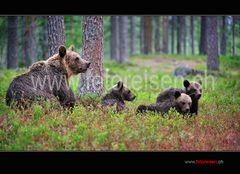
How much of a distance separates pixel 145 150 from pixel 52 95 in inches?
138

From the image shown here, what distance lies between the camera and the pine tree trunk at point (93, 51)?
41.3 ft

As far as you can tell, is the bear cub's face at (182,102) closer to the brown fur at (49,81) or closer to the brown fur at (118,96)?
the brown fur at (118,96)

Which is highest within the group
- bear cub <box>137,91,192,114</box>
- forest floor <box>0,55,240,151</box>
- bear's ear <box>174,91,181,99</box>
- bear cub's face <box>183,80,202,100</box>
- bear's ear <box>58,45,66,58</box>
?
bear's ear <box>58,45,66,58</box>

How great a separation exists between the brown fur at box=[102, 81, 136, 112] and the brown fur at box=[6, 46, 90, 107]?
1361mm

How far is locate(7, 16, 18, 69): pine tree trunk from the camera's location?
2303cm

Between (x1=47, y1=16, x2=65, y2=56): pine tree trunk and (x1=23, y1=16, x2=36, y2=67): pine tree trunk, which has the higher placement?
(x1=23, y1=16, x2=36, y2=67): pine tree trunk

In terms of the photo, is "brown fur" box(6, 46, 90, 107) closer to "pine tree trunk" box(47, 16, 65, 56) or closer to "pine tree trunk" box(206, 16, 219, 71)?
"pine tree trunk" box(47, 16, 65, 56)

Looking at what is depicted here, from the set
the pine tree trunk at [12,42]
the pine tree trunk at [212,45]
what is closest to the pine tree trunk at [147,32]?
the pine tree trunk at [212,45]

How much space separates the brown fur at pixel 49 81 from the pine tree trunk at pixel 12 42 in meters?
12.5

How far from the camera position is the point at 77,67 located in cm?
1111

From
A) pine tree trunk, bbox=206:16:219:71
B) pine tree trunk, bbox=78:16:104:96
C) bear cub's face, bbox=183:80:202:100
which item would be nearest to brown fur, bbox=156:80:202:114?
bear cub's face, bbox=183:80:202:100
